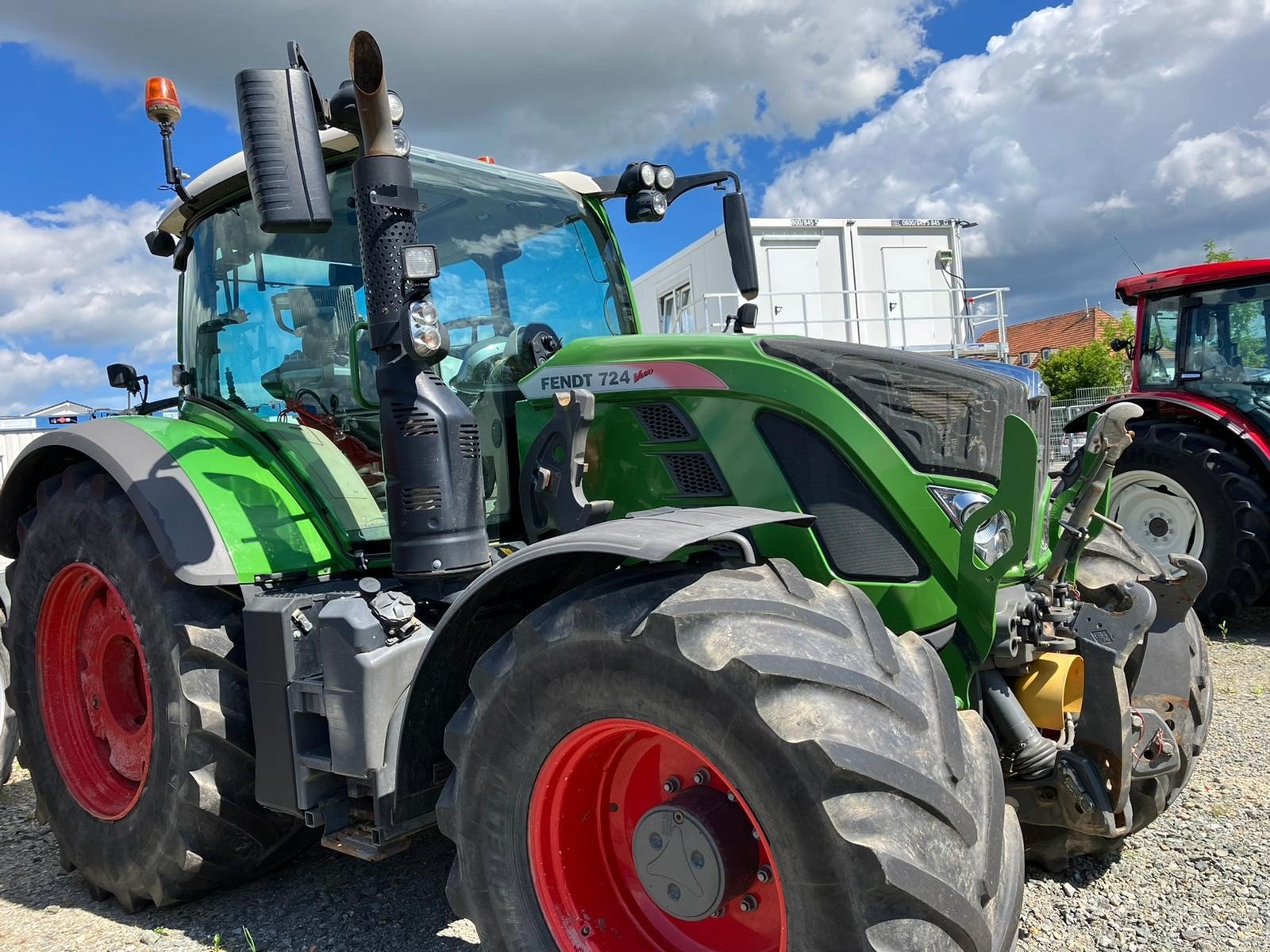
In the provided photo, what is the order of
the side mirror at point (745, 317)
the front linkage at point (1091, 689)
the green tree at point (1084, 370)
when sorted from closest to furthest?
the front linkage at point (1091, 689) < the side mirror at point (745, 317) < the green tree at point (1084, 370)

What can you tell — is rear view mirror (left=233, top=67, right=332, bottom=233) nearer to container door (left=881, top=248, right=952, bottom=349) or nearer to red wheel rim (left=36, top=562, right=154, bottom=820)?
red wheel rim (left=36, top=562, right=154, bottom=820)

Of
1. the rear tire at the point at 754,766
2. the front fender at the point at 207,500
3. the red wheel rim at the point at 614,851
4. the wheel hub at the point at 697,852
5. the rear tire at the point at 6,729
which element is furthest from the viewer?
the rear tire at the point at 6,729

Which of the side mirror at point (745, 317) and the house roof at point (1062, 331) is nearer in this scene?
the side mirror at point (745, 317)

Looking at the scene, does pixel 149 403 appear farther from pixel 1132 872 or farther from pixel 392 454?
pixel 1132 872

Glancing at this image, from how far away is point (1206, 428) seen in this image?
7.13 m

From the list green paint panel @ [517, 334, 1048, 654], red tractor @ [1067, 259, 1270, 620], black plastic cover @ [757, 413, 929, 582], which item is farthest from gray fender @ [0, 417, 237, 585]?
red tractor @ [1067, 259, 1270, 620]

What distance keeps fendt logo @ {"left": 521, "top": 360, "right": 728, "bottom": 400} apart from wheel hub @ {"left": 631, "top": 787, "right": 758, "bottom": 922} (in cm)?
110

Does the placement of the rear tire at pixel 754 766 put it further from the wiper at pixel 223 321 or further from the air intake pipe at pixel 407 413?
the wiper at pixel 223 321

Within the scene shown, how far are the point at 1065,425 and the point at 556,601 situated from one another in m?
6.65

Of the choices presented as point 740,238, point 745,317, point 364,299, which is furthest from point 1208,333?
point 364,299

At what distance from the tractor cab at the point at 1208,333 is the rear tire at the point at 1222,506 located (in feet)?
1.43

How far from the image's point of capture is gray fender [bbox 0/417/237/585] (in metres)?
2.94

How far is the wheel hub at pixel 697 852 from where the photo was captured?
213 centimetres

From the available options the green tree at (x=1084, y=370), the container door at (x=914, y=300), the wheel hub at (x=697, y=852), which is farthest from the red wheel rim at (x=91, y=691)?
the green tree at (x=1084, y=370)
